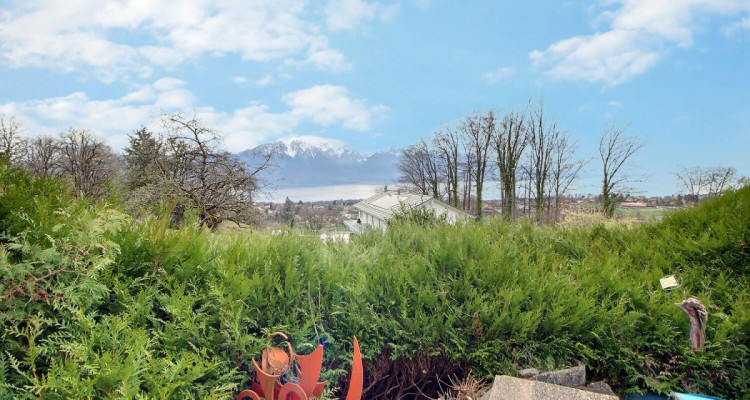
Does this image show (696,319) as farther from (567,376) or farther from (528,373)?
(528,373)

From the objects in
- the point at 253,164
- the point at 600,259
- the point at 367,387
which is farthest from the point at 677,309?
the point at 253,164

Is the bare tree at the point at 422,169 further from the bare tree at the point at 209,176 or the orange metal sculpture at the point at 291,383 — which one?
Result: the orange metal sculpture at the point at 291,383

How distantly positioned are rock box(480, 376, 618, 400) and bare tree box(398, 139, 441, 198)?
28.7m

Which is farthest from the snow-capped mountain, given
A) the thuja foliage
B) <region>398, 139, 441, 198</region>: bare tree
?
the thuja foliage

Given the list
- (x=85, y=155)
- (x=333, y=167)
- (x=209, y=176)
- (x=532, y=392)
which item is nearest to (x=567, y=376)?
(x=532, y=392)

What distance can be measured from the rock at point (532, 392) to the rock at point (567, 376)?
0.36m

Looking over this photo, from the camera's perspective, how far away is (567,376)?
2.87m

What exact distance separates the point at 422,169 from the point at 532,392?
3111cm

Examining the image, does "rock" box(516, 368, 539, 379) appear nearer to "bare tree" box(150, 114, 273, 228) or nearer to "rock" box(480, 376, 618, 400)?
"rock" box(480, 376, 618, 400)

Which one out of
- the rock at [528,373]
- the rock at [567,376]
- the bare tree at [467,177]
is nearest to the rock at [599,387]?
the rock at [567,376]

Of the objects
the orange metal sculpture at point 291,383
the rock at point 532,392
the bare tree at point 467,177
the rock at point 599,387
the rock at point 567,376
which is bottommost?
the rock at point 599,387

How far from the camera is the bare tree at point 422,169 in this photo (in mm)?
31984

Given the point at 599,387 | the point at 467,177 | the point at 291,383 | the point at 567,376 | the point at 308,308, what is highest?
the point at 467,177

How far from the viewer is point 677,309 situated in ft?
10.4
